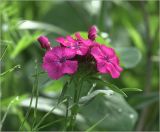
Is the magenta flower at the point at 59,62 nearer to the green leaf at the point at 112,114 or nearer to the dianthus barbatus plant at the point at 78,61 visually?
the dianthus barbatus plant at the point at 78,61

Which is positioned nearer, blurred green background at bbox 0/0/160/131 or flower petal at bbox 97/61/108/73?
flower petal at bbox 97/61/108/73

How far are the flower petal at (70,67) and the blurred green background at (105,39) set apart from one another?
109 millimetres

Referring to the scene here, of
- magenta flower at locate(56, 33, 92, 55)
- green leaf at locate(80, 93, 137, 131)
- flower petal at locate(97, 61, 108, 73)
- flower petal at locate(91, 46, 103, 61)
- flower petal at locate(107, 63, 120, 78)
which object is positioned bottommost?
green leaf at locate(80, 93, 137, 131)

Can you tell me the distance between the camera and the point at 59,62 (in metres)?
0.85

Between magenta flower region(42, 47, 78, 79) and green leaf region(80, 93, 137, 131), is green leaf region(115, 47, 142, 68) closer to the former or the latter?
green leaf region(80, 93, 137, 131)

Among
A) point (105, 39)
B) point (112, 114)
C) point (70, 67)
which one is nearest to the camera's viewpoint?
point (70, 67)

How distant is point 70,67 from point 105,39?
0.61m

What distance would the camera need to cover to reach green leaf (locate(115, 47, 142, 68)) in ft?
4.62

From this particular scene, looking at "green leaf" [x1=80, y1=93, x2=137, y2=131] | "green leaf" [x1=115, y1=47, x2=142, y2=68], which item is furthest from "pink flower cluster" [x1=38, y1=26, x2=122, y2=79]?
"green leaf" [x1=115, y1=47, x2=142, y2=68]

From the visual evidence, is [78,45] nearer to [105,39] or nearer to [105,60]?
[105,60]

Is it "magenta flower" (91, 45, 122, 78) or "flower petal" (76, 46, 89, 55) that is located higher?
"flower petal" (76, 46, 89, 55)

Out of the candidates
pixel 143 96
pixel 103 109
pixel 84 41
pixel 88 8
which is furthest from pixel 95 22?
pixel 84 41

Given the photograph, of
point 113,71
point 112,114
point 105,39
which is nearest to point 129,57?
point 105,39

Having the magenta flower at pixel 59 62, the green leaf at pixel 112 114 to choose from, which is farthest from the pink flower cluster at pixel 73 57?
the green leaf at pixel 112 114
